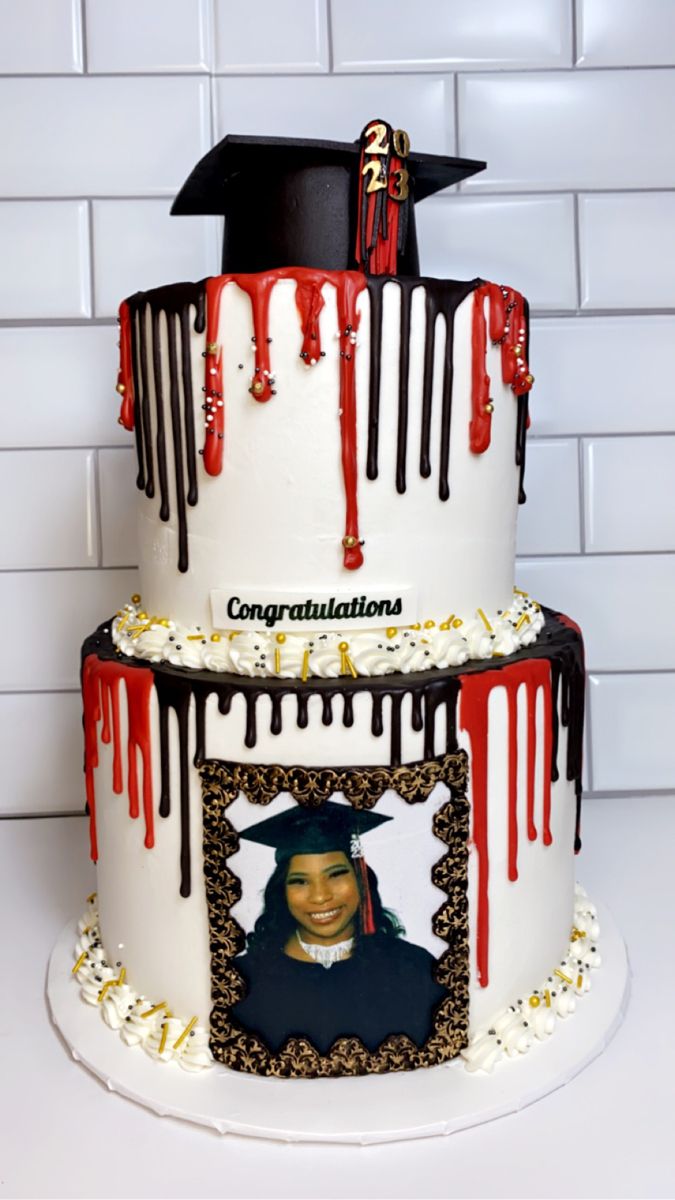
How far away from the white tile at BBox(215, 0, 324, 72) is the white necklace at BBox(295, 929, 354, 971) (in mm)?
1705

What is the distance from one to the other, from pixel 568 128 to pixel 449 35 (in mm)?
310

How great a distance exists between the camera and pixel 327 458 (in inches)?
51.8

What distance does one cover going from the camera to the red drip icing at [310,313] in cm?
127

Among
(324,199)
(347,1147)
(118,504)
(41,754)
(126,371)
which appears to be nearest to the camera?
(347,1147)

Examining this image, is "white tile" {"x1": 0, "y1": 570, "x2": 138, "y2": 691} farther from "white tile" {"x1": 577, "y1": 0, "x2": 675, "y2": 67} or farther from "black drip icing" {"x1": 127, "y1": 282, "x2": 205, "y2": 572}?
"white tile" {"x1": 577, "y1": 0, "x2": 675, "y2": 67}

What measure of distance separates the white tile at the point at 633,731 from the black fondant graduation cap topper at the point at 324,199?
1250 mm

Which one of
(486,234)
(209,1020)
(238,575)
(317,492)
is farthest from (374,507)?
(486,234)

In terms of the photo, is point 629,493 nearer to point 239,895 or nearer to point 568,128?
point 568,128

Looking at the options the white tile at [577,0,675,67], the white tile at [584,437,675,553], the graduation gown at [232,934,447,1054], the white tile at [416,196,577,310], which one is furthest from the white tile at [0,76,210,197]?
the graduation gown at [232,934,447,1054]

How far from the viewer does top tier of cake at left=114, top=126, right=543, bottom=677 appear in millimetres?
1299

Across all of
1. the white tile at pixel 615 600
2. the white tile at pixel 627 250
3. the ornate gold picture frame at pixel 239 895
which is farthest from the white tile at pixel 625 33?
the ornate gold picture frame at pixel 239 895

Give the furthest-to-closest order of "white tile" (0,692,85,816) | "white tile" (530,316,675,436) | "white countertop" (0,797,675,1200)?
"white tile" (0,692,85,816) → "white tile" (530,316,675,436) → "white countertop" (0,797,675,1200)

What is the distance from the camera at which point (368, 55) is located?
208 centimetres

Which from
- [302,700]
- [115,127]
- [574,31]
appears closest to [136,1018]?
[302,700]
